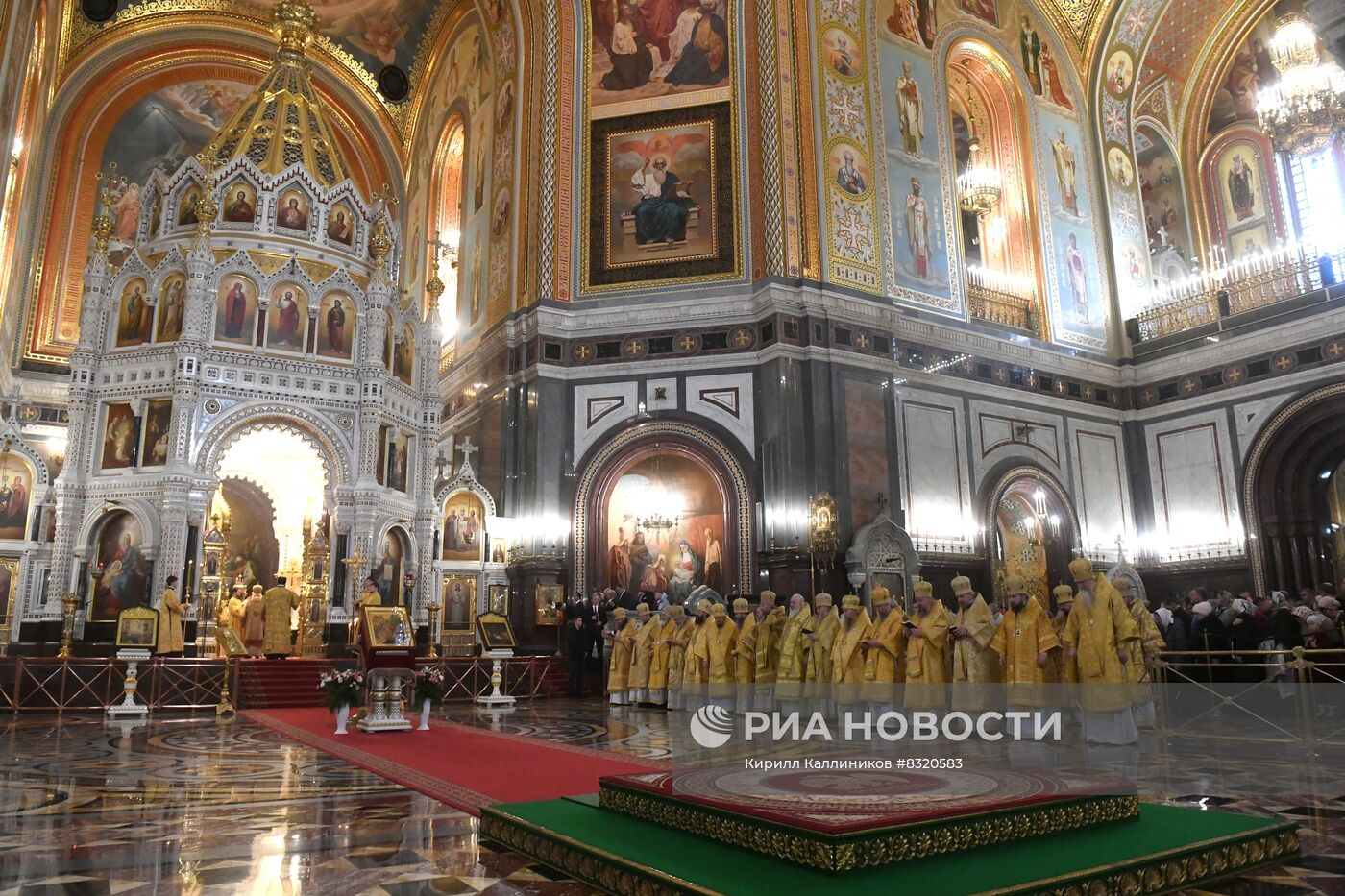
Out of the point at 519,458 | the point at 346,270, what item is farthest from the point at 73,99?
the point at 519,458

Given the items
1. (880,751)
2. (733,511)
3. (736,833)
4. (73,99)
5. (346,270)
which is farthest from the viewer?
(73,99)

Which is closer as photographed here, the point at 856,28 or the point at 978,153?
the point at 856,28

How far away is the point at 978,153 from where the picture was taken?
Answer: 75.0 ft

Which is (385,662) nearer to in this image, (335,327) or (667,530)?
(667,530)

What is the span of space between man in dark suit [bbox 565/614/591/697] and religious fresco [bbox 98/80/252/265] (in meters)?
18.4

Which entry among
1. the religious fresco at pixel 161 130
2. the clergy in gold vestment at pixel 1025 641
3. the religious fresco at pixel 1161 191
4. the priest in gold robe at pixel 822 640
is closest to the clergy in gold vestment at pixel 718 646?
the priest in gold robe at pixel 822 640

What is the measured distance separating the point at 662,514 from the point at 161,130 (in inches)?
776

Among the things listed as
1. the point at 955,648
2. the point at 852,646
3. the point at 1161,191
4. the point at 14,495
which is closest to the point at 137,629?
the point at 14,495

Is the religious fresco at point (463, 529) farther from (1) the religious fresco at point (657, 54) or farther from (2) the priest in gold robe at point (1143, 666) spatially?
(2) the priest in gold robe at point (1143, 666)

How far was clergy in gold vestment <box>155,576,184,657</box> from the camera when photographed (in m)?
15.0

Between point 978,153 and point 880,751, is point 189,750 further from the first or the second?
point 978,153

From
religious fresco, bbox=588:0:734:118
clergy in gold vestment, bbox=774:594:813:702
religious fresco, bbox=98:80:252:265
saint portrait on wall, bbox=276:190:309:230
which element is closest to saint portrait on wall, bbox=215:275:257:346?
saint portrait on wall, bbox=276:190:309:230

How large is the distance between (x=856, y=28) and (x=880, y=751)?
1880cm

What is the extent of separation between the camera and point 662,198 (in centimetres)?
1933
